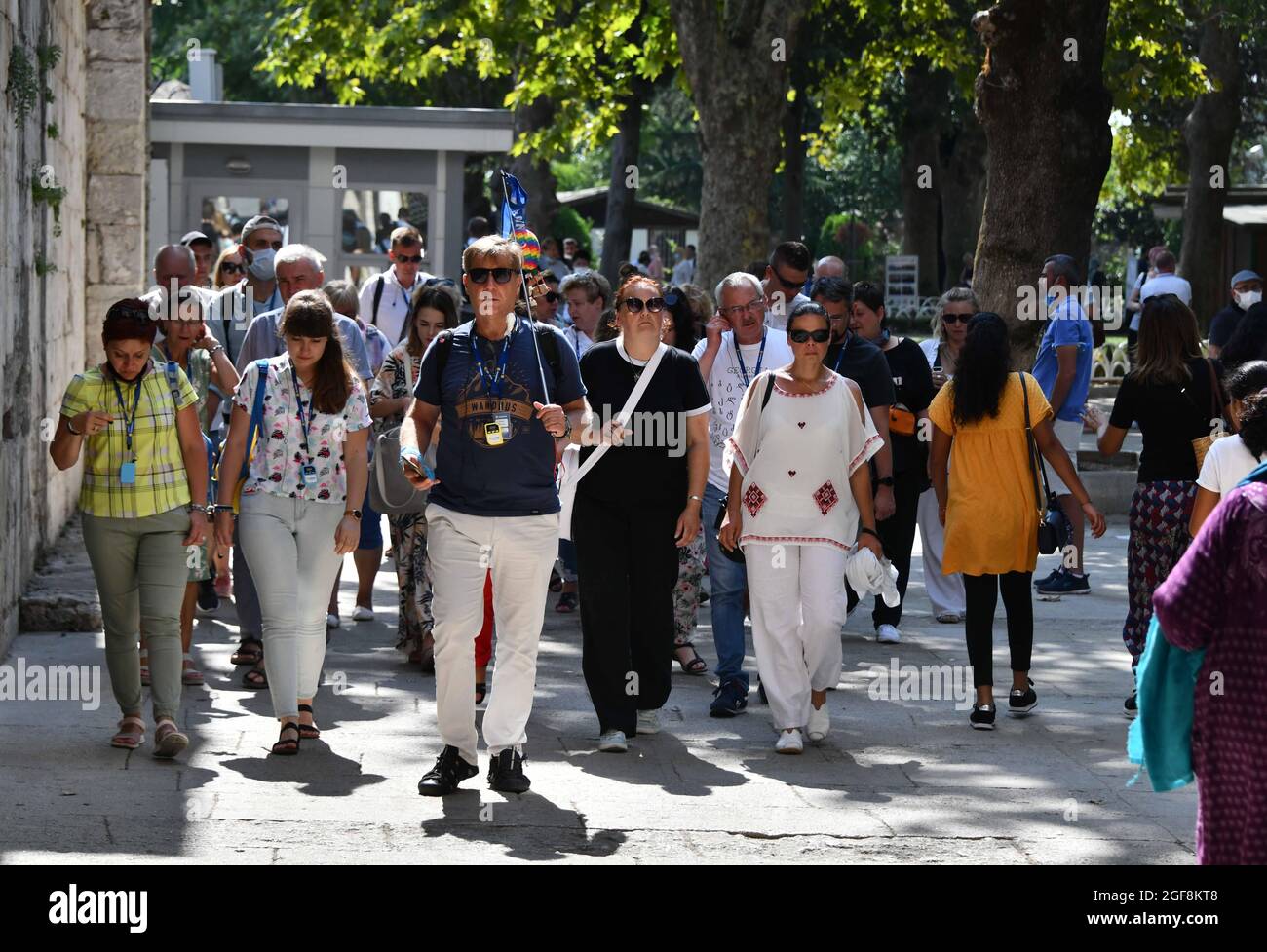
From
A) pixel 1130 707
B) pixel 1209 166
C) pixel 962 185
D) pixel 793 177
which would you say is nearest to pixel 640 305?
pixel 1130 707

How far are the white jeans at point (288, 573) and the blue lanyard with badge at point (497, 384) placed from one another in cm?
103

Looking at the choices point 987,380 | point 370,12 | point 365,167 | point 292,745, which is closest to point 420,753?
point 292,745

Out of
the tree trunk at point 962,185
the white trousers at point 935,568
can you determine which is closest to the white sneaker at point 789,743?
the white trousers at point 935,568

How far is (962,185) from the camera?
4231cm

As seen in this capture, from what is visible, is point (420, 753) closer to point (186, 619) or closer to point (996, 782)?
point (186, 619)

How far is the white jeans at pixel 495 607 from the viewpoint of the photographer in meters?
6.71

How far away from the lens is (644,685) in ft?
25.9

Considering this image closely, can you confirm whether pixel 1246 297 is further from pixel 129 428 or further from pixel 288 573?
pixel 129 428

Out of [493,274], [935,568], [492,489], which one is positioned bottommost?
[935,568]

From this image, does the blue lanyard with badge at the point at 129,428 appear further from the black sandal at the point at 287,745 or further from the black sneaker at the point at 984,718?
the black sneaker at the point at 984,718

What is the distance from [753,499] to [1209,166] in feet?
79.1

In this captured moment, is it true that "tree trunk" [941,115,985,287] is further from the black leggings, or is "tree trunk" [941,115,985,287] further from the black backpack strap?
the black leggings

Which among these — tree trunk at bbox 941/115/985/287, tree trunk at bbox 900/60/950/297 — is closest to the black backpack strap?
tree trunk at bbox 900/60/950/297
